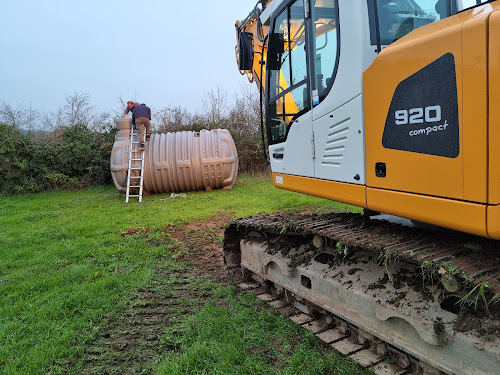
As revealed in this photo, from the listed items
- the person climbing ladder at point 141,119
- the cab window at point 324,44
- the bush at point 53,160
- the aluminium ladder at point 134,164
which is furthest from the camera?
the bush at point 53,160

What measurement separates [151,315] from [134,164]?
809 cm

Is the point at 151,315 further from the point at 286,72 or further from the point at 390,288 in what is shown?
the point at 286,72

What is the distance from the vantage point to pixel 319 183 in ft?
11.1

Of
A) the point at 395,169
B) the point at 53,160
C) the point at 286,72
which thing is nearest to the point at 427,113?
the point at 395,169

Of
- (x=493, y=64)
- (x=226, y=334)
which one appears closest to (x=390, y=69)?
(x=493, y=64)

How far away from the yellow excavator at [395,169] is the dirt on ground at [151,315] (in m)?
0.98

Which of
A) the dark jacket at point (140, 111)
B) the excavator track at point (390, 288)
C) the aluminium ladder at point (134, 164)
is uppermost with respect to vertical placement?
the dark jacket at point (140, 111)

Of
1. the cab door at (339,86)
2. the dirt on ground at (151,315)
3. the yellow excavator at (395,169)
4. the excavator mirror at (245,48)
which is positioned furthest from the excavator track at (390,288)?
the excavator mirror at (245,48)

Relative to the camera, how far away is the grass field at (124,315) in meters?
3.12

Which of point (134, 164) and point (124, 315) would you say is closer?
point (124, 315)

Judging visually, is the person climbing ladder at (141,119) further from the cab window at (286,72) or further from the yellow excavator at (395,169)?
the yellow excavator at (395,169)

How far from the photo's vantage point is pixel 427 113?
236 centimetres

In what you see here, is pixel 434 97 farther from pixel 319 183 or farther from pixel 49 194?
pixel 49 194

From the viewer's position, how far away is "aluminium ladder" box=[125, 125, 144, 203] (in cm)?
1113
